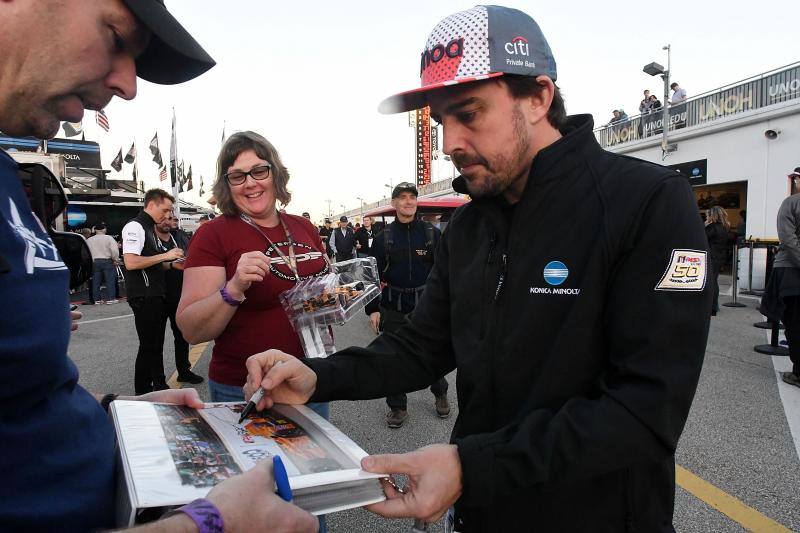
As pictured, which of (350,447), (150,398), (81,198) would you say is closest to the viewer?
(350,447)

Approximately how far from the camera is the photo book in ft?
3.00

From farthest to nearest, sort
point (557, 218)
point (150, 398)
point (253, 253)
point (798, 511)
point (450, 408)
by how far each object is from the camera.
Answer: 1. point (450, 408)
2. point (798, 511)
3. point (253, 253)
4. point (150, 398)
5. point (557, 218)

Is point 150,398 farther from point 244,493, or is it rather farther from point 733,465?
point 733,465

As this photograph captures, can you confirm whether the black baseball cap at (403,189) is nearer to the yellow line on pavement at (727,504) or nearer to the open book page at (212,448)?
the yellow line on pavement at (727,504)

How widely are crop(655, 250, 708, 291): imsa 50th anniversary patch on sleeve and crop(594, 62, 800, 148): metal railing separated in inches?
572

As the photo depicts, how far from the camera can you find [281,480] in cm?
95

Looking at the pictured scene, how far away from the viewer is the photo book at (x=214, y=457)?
91cm

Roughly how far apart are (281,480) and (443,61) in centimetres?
110

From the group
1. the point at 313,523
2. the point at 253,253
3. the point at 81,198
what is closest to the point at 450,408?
the point at 253,253

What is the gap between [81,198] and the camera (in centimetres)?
2184

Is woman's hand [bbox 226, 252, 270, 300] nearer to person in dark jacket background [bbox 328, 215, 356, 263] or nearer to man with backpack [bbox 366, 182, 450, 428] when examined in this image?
man with backpack [bbox 366, 182, 450, 428]

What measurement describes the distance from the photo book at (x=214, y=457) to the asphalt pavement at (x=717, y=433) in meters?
1.91

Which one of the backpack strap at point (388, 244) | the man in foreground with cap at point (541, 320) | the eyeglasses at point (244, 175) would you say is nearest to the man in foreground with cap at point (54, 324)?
the man in foreground with cap at point (541, 320)

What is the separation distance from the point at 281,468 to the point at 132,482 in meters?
0.26
